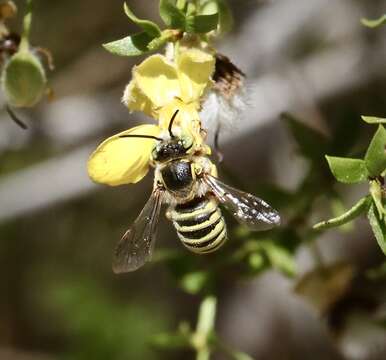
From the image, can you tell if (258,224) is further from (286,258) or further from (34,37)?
(34,37)

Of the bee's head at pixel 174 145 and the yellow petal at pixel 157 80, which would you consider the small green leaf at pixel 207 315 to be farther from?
the yellow petal at pixel 157 80

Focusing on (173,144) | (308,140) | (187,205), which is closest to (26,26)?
(173,144)

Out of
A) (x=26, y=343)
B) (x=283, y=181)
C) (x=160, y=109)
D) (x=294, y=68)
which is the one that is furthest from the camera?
(x=26, y=343)

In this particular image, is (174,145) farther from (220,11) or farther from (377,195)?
(377,195)

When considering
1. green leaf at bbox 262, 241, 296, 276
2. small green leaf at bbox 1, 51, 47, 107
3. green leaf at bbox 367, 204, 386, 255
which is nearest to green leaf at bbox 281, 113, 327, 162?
green leaf at bbox 262, 241, 296, 276

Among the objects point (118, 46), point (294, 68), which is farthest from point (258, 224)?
point (294, 68)

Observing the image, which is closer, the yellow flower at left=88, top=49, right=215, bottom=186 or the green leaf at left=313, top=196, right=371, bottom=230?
the green leaf at left=313, top=196, right=371, bottom=230

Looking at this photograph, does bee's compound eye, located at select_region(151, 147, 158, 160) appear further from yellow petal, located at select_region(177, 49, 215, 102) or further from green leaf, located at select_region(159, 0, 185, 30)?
green leaf, located at select_region(159, 0, 185, 30)
